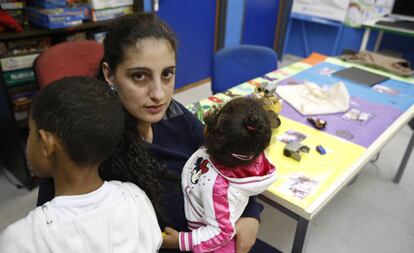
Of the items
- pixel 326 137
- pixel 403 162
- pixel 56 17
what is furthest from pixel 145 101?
pixel 403 162

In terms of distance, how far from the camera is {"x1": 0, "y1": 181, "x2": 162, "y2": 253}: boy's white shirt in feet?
1.96

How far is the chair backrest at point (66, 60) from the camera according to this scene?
1712 mm

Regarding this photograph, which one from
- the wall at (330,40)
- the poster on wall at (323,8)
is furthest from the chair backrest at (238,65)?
the wall at (330,40)

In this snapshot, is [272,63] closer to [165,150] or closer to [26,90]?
[165,150]

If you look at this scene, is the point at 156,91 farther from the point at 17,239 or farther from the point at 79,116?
the point at 17,239

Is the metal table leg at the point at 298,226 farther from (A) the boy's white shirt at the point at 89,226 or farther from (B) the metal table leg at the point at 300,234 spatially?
(A) the boy's white shirt at the point at 89,226

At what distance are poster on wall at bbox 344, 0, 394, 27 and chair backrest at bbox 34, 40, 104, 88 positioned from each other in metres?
3.41

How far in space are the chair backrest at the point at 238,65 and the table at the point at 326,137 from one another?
0.18 meters

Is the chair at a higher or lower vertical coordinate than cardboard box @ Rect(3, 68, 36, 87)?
lower

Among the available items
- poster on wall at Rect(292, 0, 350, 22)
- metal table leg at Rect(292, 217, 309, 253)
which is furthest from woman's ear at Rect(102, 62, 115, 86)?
poster on wall at Rect(292, 0, 350, 22)

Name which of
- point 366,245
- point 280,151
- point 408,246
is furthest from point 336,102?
point 408,246

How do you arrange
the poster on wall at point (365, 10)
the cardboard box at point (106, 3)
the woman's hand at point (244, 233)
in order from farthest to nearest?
1. the poster on wall at point (365, 10)
2. the cardboard box at point (106, 3)
3. the woman's hand at point (244, 233)

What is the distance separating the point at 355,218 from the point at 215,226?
1449 mm

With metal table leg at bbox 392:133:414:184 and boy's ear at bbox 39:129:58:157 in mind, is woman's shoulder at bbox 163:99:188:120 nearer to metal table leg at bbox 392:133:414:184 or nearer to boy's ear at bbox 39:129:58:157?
boy's ear at bbox 39:129:58:157
